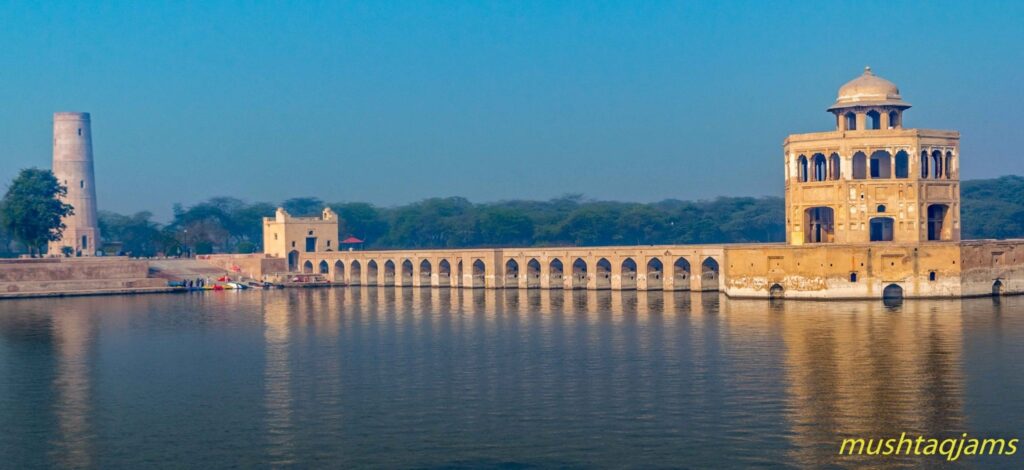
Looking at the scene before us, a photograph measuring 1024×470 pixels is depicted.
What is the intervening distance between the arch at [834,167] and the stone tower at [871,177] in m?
0.04

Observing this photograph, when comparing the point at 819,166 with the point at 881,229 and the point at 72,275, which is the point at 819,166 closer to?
the point at 881,229

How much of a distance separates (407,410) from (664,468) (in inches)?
245

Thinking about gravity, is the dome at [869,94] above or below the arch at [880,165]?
above

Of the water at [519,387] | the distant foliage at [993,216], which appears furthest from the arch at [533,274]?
the distant foliage at [993,216]

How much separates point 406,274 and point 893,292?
3306cm

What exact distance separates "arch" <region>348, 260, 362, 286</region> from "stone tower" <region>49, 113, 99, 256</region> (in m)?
21.2

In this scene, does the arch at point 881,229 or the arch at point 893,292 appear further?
the arch at point 881,229

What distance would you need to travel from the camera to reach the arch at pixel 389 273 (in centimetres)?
6906

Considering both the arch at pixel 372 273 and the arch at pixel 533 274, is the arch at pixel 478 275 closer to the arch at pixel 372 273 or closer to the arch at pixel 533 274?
the arch at pixel 533 274

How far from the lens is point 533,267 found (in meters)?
A: 59.7

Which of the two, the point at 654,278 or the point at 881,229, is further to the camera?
the point at 654,278

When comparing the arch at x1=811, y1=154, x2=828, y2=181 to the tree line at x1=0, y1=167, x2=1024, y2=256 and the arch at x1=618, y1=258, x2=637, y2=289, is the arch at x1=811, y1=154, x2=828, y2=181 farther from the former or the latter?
the tree line at x1=0, y1=167, x2=1024, y2=256

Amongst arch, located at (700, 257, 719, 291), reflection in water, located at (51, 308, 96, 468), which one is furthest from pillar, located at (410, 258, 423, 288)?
reflection in water, located at (51, 308, 96, 468)

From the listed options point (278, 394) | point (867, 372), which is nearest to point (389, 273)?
point (278, 394)
